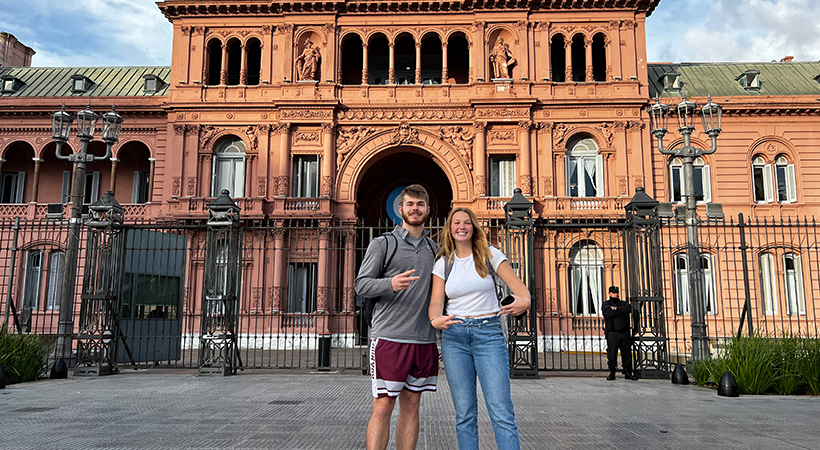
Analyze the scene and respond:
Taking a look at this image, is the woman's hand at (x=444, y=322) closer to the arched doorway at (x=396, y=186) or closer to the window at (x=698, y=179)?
the window at (x=698, y=179)

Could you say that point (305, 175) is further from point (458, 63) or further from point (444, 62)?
point (458, 63)

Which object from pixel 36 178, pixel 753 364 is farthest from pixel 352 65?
pixel 753 364

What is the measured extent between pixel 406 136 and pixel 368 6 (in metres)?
6.28


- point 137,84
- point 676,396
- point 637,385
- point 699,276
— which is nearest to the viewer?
point 676,396

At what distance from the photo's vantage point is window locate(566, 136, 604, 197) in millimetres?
24297

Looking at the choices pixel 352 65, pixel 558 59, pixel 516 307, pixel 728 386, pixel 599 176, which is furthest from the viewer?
pixel 352 65

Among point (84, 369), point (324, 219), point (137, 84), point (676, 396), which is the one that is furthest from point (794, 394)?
point (137, 84)

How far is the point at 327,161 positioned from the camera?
24.2 m

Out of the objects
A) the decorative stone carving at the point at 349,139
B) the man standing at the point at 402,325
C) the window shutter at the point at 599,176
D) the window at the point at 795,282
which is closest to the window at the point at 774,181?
the window at the point at 795,282

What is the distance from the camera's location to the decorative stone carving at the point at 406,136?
2448cm

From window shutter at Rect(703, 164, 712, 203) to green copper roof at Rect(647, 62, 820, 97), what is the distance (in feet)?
12.4

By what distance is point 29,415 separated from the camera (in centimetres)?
694

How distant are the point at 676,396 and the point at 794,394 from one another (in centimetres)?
214

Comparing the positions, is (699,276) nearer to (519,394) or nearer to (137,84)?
(519,394)
